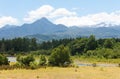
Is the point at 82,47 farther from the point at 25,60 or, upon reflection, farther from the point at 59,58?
the point at 25,60

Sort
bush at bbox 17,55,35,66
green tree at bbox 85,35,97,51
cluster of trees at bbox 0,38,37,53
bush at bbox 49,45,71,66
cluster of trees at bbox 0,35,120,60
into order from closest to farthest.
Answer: bush at bbox 17,55,35,66
bush at bbox 49,45,71,66
cluster of trees at bbox 0,35,120,60
green tree at bbox 85,35,97,51
cluster of trees at bbox 0,38,37,53

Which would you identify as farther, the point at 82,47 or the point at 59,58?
the point at 82,47

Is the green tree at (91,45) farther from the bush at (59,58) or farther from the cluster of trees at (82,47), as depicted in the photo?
the bush at (59,58)

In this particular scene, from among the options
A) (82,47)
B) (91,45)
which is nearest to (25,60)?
(91,45)

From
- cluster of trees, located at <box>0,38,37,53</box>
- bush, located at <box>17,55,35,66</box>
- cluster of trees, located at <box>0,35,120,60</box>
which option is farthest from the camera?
cluster of trees, located at <box>0,38,37,53</box>

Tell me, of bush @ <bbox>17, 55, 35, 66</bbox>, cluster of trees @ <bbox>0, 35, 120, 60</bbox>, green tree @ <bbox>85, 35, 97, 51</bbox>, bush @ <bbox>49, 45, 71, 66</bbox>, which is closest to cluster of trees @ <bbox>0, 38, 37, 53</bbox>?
cluster of trees @ <bbox>0, 35, 120, 60</bbox>

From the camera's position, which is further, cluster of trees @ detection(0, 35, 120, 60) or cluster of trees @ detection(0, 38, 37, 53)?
cluster of trees @ detection(0, 38, 37, 53)

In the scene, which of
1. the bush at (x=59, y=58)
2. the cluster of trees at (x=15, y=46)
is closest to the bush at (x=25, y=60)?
the bush at (x=59, y=58)

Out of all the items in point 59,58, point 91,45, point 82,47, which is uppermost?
point 59,58

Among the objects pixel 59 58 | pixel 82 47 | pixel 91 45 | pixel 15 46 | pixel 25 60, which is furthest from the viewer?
pixel 15 46

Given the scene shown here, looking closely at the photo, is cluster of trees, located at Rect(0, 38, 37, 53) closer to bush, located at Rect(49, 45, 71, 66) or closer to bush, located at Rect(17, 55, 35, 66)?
bush, located at Rect(49, 45, 71, 66)

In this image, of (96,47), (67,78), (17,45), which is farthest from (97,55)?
(67,78)

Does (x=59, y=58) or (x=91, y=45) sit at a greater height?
(x=59, y=58)

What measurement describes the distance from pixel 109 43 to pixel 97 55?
68.5 feet
